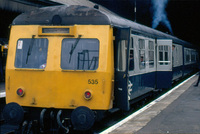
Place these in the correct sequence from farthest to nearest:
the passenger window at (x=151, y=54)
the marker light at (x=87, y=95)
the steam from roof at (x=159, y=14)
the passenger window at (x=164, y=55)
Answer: the steam from roof at (x=159, y=14)
the passenger window at (x=164, y=55)
the passenger window at (x=151, y=54)
the marker light at (x=87, y=95)

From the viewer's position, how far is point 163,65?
12500mm

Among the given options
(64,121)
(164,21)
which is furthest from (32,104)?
(164,21)

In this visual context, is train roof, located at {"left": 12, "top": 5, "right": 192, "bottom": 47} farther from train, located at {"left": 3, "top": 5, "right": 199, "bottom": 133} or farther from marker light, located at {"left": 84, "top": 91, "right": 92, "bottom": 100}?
marker light, located at {"left": 84, "top": 91, "right": 92, "bottom": 100}

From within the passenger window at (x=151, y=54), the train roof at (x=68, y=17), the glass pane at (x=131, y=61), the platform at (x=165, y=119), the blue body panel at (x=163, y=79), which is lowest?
the platform at (x=165, y=119)

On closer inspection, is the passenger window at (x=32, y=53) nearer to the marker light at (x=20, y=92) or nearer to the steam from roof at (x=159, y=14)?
the marker light at (x=20, y=92)

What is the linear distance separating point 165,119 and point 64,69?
2.87 metres

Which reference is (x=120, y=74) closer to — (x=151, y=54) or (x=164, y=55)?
(x=151, y=54)

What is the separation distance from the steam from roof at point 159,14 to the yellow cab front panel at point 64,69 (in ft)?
85.5

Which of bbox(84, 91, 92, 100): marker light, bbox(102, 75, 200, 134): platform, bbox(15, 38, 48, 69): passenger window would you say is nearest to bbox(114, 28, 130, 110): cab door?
bbox(102, 75, 200, 134): platform

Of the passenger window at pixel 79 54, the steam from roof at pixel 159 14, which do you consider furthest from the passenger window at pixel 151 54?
the steam from roof at pixel 159 14

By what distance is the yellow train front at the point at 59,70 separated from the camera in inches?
261

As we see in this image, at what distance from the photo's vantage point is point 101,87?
6.64 meters

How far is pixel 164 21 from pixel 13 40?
28404mm

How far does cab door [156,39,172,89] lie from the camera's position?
1228 centimetres
